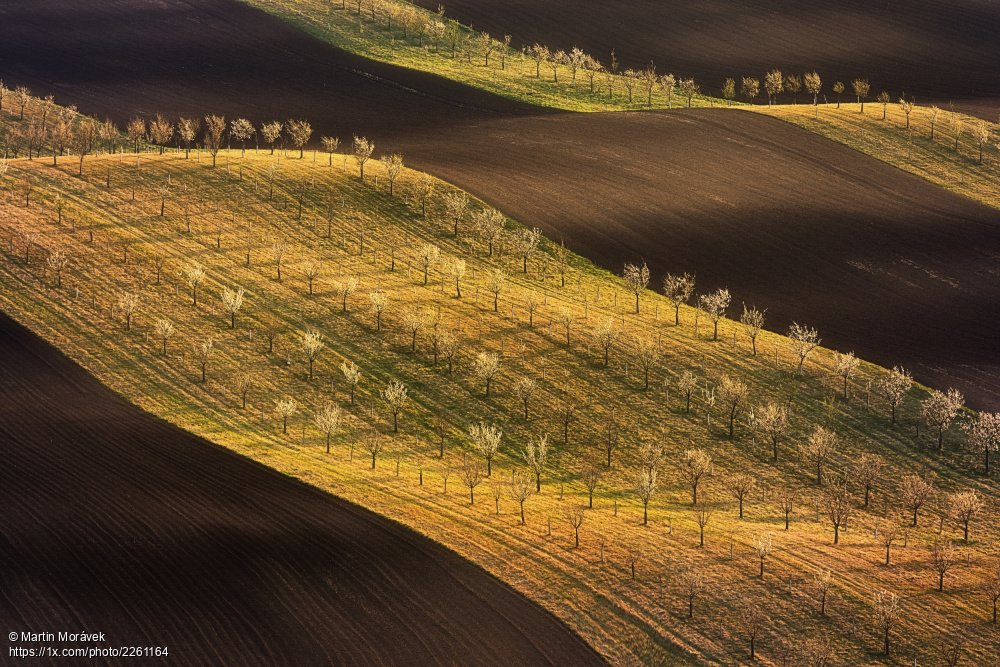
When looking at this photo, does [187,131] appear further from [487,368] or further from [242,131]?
[487,368]

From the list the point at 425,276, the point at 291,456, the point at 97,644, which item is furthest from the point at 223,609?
the point at 425,276

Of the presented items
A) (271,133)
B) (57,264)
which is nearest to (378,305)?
(57,264)

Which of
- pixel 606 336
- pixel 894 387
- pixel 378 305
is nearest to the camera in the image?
pixel 894 387

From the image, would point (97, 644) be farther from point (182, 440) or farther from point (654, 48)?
point (654, 48)

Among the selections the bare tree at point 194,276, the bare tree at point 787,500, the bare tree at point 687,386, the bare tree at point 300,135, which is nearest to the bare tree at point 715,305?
the bare tree at point 687,386

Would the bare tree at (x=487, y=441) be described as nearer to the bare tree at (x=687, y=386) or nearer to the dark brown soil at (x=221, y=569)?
the dark brown soil at (x=221, y=569)

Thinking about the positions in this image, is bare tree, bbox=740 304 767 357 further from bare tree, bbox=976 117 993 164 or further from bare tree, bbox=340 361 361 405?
bare tree, bbox=976 117 993 164
